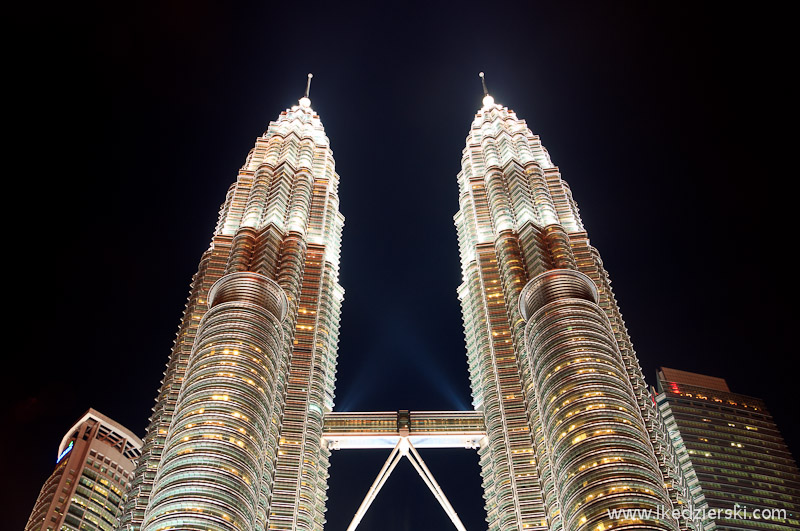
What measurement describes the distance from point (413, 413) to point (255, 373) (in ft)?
110

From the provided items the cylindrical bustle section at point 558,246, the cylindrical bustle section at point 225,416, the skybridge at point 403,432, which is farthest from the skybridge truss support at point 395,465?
the cylindrical bustle section at point 558,246

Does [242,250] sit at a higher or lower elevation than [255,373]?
higher

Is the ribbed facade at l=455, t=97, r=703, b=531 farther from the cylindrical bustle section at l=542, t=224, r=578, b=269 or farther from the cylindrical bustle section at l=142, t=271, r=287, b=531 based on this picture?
the cylindrical bustle section at l=142, t=271, r=287, b=531

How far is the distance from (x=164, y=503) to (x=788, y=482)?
169 metres

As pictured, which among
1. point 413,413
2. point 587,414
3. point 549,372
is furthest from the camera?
point 413,413

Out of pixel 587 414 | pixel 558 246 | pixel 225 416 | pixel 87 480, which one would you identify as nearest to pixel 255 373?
pixel 225 416

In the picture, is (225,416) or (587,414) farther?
(225,416)

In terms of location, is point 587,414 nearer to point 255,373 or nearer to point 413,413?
point 413,413

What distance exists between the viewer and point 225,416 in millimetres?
104688

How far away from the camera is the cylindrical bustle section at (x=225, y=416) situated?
310ft

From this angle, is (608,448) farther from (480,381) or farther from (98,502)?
(98,502)

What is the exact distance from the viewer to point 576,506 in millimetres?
95000

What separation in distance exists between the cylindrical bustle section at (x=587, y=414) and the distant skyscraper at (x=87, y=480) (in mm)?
104009

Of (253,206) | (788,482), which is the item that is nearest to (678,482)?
(253,206)
